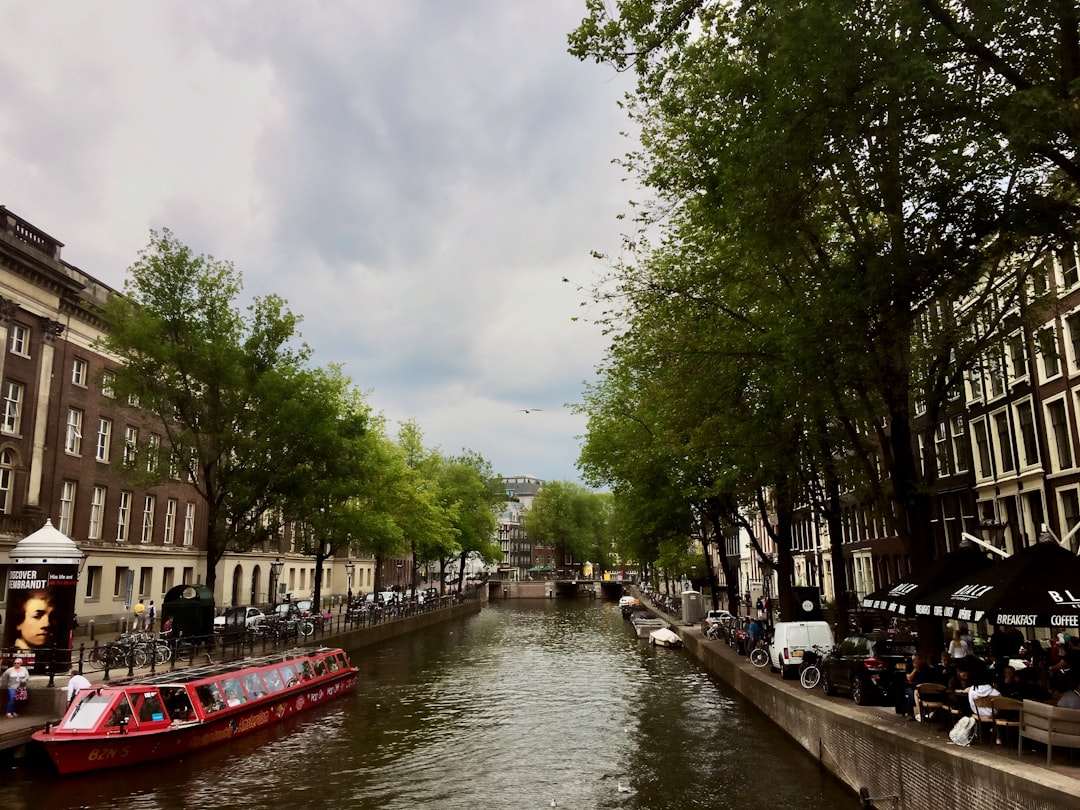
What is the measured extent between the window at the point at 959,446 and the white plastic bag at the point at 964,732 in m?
28.5

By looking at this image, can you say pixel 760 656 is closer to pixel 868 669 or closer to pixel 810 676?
pixel 810 676

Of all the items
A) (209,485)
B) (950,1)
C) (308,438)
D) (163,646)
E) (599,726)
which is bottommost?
(599,726)

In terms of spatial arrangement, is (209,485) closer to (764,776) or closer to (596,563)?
(764,776)

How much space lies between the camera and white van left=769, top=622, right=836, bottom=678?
25359mm

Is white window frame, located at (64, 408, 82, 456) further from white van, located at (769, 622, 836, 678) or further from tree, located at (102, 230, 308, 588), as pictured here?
white van, located at (769, 622, 836, 678)

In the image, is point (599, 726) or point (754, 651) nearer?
point (599, 726)

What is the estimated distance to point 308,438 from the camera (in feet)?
114

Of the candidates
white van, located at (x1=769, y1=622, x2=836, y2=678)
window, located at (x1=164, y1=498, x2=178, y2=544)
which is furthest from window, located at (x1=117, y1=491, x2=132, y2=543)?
white van, located at (x1=769, y1=622, x2=836, y2=678)

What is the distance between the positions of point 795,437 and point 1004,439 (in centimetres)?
1599

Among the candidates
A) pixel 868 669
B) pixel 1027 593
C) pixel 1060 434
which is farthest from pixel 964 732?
pixel 1060 434

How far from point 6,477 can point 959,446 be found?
45134 millimetres

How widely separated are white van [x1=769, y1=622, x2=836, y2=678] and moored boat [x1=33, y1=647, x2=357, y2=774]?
615 inches

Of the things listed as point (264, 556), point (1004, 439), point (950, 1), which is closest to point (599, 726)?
point (950, 1)

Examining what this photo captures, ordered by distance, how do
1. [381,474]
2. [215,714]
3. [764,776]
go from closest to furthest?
[764,776]
[215,714]
[381,474]
